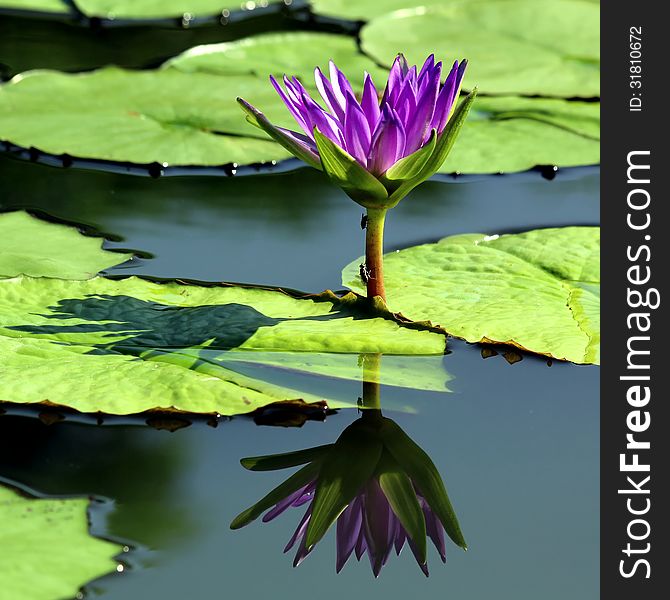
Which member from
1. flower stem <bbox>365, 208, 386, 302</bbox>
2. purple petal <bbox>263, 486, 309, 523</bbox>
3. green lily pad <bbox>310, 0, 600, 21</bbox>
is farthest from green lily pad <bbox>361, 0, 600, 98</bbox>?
purple petal <bbox>263, 486, 309, 523</bbox>

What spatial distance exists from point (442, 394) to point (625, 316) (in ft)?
1.79

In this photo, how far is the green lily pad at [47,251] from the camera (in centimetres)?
247

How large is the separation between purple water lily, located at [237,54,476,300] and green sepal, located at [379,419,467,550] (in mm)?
487

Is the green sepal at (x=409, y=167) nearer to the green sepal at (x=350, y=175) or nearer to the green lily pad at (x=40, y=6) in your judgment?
the green sepal at (x=350, y=175)

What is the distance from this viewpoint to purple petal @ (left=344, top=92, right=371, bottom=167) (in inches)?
80.4

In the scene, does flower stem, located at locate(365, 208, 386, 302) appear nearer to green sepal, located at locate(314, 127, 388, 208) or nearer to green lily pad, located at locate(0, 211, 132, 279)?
green sepal, located at locate(314, 127, 388, 208)

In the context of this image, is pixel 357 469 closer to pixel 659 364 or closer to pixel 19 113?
pixel 659 364

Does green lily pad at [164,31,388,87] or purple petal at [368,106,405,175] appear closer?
purple petal at [368,106,405,175]

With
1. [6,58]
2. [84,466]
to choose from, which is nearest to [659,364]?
[84,466]

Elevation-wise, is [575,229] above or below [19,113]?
below

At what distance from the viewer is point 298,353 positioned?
2.12 metres

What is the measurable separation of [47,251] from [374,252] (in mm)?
852

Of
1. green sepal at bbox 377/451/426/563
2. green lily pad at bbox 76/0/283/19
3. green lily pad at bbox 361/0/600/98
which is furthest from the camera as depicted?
green lily pad at bbox 76/0/283/19

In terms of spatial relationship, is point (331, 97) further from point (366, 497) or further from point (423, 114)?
point (366, 497)
